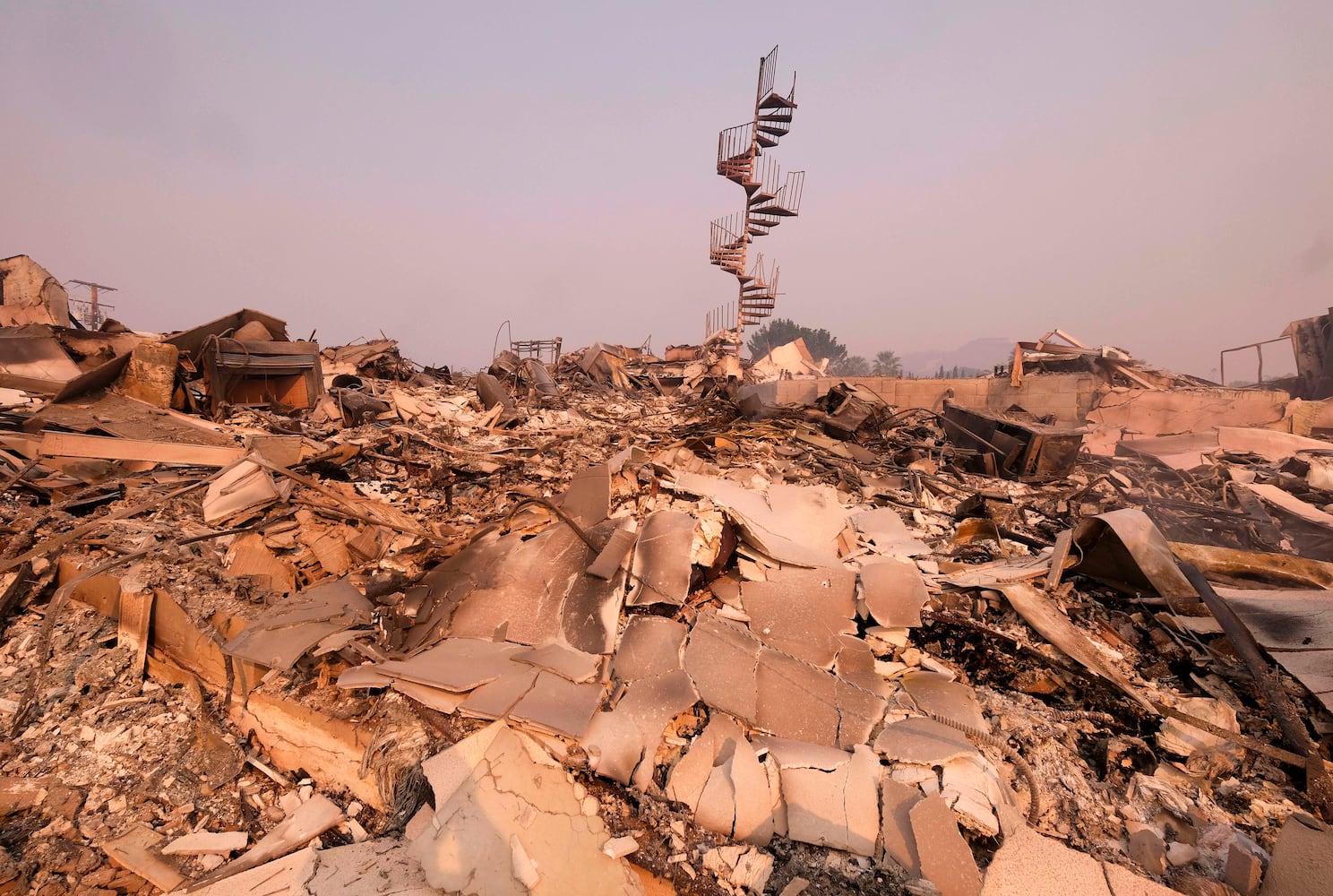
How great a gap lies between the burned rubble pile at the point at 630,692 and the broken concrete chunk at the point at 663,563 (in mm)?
22

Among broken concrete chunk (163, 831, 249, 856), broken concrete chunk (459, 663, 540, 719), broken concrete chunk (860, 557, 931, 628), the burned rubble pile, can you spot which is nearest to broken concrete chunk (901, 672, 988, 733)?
the burned rubble pile

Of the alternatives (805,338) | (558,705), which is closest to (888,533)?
(558,705)

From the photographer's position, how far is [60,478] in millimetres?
4020

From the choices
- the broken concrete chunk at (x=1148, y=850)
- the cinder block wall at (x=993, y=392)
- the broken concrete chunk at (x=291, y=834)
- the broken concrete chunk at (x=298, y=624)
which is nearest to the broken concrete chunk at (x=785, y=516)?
the broken concrete chunk at (x=1148, y=850)

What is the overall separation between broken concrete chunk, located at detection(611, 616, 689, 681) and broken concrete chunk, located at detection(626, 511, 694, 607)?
0.43ft

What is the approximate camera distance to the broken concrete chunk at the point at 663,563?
2773 mm

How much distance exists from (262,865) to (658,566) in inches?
77.0

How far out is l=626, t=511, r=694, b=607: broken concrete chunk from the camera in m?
2.77

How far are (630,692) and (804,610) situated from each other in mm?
1064

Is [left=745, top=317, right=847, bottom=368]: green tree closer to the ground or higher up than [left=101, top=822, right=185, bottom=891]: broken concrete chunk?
higher up

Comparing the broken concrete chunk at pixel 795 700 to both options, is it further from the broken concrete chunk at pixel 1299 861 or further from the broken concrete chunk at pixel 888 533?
the broken concrete chunk at pixel 888 533

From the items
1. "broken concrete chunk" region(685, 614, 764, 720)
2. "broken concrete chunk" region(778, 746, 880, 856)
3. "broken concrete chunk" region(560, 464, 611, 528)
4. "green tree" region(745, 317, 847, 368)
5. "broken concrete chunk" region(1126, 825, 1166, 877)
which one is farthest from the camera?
"green tree" region(745, 317, 847, 368)

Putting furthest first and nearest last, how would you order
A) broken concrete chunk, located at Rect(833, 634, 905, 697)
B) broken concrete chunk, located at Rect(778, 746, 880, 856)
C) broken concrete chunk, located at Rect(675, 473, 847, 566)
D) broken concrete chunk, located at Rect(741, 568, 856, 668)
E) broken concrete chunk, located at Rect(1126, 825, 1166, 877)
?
broken concrete chunk, located at Rect(675, 473, 847, 566), broken concrete chunk, located at Rect(741, 568, 856, 668), broken concrete chunk, located at Rect(833, 634, 905, 697), broken concrete chunk, located at Rect(778, 746, 880, 856), broken concrete chunk, located at Rect(1126, 825, 1166, 877)

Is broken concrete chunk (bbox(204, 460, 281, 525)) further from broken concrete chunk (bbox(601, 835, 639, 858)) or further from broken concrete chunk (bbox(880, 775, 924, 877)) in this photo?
broken concrete chunk (bbox(880, 775, 924, 877))
